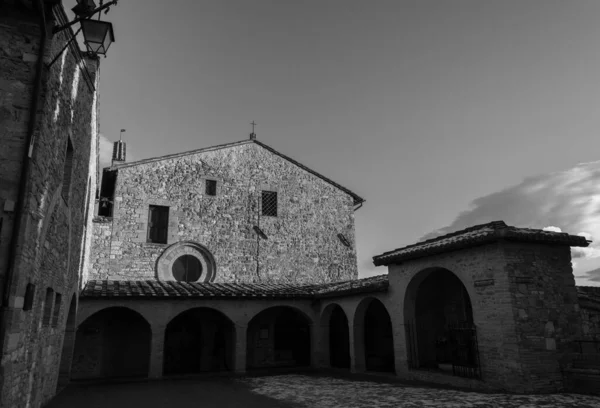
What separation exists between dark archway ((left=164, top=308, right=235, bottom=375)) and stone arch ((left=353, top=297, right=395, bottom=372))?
200 inches

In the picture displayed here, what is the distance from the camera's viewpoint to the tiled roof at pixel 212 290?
1316 cm

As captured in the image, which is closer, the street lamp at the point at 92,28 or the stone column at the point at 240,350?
the street lamp at the point at 92,28

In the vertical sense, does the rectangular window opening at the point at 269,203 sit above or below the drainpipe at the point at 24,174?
above

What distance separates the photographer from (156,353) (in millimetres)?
13367

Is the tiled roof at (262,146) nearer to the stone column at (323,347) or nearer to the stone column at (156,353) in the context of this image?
the stone column at (156,353)

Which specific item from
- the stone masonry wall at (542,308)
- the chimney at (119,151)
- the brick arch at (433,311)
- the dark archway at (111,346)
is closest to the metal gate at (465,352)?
the brick arch at (433,311)

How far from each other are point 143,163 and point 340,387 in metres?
12.1

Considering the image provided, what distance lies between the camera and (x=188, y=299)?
14102 millimetres

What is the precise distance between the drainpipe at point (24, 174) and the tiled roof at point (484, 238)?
8.78 metres

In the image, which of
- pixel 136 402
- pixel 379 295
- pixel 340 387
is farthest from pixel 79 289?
pixel 379 295

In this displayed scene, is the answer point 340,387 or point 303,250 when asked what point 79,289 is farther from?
point 303,250

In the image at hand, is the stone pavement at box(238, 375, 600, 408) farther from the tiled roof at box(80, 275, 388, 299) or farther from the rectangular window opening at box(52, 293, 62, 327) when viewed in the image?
the rectangular window opening at box(52, 293, 62, 327)

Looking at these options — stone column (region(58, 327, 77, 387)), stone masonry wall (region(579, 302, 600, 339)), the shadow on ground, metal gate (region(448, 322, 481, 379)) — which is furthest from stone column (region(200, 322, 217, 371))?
stone masonry wall (region(579, 302, 600, 339))

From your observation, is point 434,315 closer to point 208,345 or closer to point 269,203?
point 208,345
